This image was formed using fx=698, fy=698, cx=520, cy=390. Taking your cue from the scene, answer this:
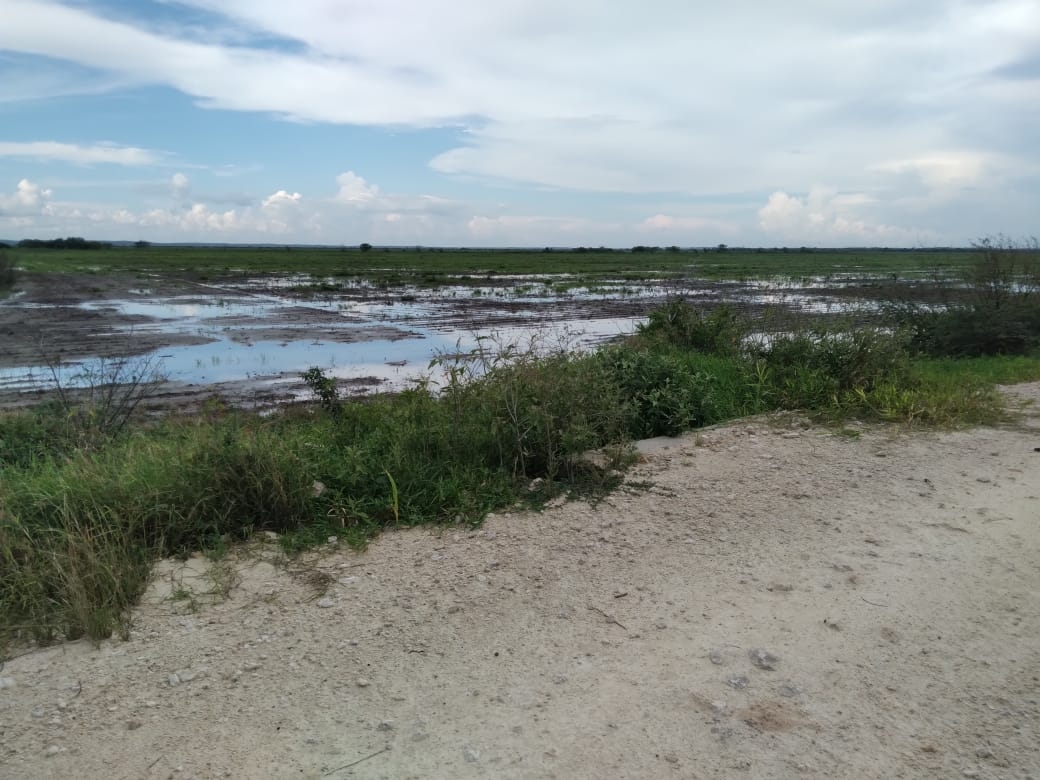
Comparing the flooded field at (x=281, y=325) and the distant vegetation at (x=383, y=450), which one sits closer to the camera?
the distant vegetation at (x=383, y=450)

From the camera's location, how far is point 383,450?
5688 millimetres

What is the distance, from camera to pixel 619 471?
562cm

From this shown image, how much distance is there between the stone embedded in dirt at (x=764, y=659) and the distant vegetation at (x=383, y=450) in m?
2.16

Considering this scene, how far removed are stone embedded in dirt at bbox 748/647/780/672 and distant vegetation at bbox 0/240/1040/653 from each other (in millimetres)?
2159

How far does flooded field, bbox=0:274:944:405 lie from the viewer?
41.1 feet

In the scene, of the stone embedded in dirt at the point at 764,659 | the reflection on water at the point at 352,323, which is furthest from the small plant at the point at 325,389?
the stone embedded in dirt at the point at 764,659

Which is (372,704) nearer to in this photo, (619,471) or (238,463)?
(238,463)

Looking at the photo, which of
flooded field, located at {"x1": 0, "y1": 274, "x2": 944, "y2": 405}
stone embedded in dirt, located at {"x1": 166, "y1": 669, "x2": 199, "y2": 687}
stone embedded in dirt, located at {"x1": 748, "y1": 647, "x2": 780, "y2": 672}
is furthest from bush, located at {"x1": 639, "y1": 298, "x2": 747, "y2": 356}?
stone embedded in dirt, located at {"x1": 166, "y1": 669, "x2": 199, "y2": 687}

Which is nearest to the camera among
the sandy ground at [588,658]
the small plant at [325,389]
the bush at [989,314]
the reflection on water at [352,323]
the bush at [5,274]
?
the sandy ground at [588,658]

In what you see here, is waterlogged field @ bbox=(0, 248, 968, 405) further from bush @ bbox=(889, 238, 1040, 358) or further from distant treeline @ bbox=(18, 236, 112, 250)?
distant treeline @ bbox=(18, 236, 112, 250)

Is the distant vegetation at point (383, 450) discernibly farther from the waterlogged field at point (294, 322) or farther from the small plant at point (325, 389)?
the waterlogged field at point (294, 322)

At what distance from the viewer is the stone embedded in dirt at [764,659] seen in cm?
312

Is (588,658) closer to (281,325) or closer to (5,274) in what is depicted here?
(281,325)

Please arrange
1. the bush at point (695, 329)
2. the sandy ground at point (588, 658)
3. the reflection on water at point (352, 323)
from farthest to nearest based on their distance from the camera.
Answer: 1. the reflection on water at point (352, 323)
2. the bush at point (695, 329)
3. the sandy ground at point (588, 658)
